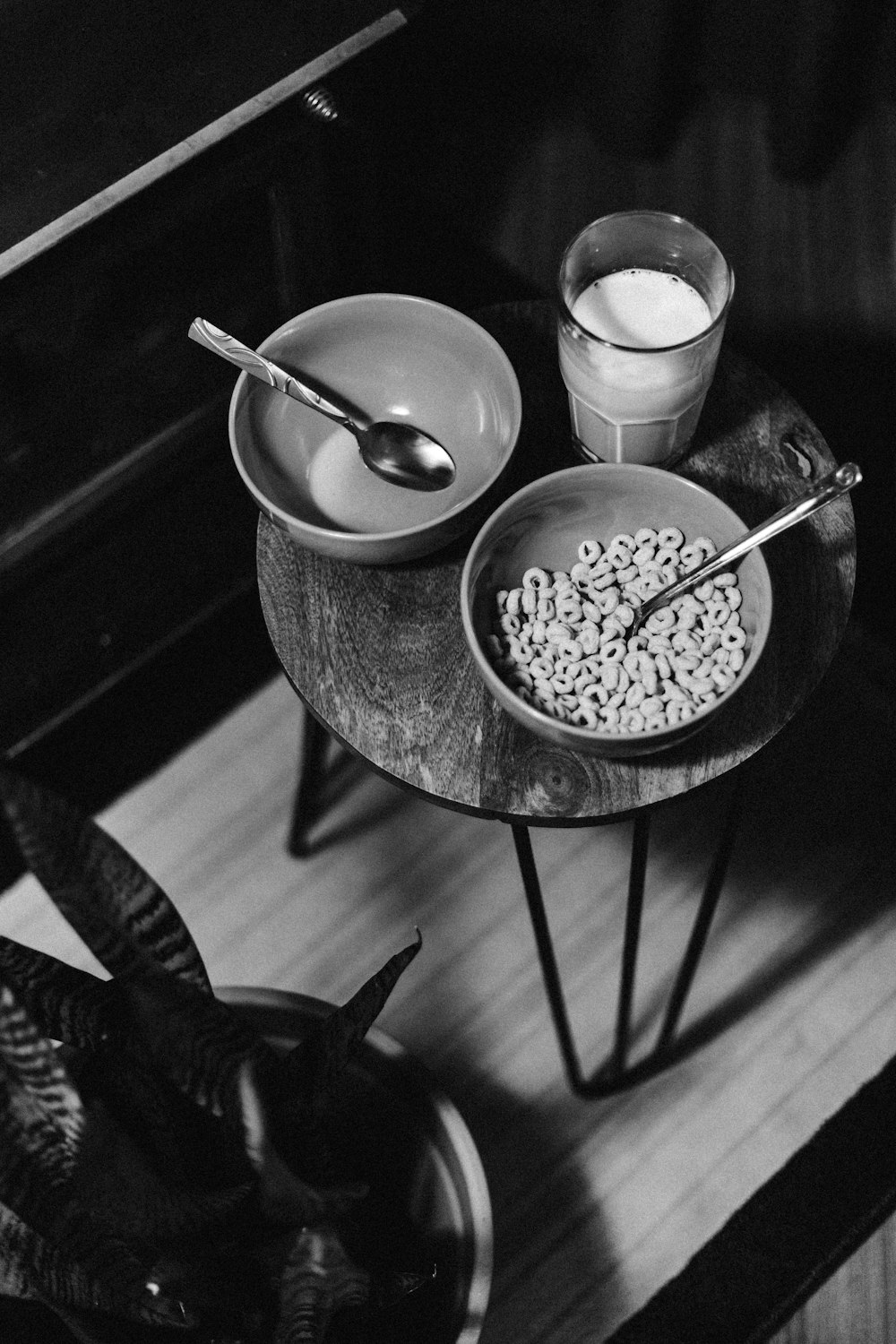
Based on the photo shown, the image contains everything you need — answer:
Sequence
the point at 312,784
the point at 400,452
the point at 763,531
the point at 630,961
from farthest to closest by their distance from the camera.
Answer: the point at 312,784
the point at 630,961
the point at 400,452
the point at 763,531

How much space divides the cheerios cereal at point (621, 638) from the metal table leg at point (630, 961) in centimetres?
7

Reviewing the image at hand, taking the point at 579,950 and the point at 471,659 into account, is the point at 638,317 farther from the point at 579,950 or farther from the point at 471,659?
the point at 579,950

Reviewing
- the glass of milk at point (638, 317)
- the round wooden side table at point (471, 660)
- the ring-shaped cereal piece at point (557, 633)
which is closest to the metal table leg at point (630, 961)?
the round wooden side table at point (471, 660)

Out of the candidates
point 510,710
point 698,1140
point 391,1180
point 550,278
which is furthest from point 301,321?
point 698,1140

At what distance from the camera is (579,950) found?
4.06ft

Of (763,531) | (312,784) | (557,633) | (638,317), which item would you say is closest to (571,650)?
(557,633)

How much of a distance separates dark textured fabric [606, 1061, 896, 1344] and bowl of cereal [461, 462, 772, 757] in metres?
0.48

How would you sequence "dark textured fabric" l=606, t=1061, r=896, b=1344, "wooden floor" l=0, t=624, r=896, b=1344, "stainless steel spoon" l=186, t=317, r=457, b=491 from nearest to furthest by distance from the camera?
"stainless steel spoon" l=186, t=317, r=457, b=491 → "dark textured fabric" l=606, t=1061, r=896, b=1344 → "wooden floor" l=0, t=624, r=896, b=1344

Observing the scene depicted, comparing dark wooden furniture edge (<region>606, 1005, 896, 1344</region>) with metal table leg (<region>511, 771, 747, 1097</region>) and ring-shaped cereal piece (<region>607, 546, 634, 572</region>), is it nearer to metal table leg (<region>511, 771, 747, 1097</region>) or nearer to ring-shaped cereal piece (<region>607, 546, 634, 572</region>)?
metal table leg (<region>511, 771, 747, 1097</region>)

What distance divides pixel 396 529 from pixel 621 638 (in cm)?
18

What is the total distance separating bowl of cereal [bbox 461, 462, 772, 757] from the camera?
764 millimetres

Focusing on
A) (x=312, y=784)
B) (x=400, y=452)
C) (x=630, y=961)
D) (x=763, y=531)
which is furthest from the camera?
(x=312, y=784)

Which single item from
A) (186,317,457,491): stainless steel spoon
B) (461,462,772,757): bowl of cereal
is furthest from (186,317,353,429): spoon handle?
(461,462,772,757): bowl of cereal

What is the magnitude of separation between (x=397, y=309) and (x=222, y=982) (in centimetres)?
66
